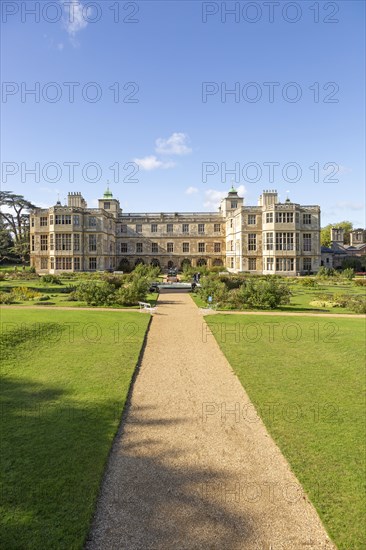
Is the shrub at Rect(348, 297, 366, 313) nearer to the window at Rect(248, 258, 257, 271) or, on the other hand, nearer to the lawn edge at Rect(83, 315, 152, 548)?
the lawn edge at Rect(83, 315, 152, 548)

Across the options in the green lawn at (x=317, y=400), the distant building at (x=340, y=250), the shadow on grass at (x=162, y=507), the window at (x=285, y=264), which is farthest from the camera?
the distant building at (x=340, y=250)

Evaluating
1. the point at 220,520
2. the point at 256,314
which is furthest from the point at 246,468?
the point at 256,314

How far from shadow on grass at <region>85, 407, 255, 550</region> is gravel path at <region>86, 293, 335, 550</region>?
14mm

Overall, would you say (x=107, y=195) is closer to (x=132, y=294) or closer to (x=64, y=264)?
(x=64, y=264)

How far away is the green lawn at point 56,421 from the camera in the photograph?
4.86 metres

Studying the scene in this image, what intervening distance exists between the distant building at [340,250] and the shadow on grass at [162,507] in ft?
204

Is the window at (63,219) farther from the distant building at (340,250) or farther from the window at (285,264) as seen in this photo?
the distant building at (340,250)

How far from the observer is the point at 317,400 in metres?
8.82

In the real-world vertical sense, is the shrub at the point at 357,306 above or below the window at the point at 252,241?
below

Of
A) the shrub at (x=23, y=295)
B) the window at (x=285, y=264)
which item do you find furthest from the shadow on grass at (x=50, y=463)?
the window at (x=285, y=264)

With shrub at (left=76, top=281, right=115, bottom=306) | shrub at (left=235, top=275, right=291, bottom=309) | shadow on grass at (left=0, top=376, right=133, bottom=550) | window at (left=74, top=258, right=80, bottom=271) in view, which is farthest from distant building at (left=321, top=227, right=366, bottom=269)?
shadow on grass at (left=0, top=376, right=133, bottom=550)

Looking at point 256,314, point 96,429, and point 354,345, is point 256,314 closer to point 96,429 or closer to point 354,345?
point 354,345

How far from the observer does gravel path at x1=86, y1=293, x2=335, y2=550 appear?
15.4 feet

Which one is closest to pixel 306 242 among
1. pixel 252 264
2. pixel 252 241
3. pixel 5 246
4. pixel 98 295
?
pixel 252 241
